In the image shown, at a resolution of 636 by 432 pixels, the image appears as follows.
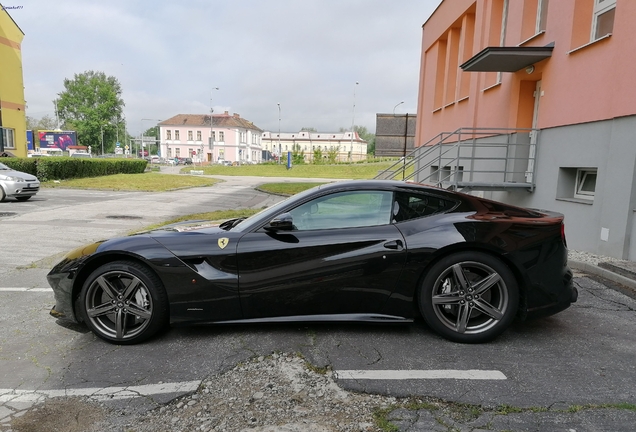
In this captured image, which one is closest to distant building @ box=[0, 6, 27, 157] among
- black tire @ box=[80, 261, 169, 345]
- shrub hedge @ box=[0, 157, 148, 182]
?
shrub hedge @ box=[0, 157, 148, 182]

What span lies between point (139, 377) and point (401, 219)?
232cm

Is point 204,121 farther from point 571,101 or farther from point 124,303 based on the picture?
→ point 124,303

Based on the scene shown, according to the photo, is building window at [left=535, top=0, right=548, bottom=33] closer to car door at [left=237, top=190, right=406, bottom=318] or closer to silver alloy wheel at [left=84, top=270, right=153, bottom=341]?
car door at [left=237, top=190, right=406, bottom=318]

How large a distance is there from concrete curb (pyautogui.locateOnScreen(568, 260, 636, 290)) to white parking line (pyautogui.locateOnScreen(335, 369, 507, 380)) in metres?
3.30

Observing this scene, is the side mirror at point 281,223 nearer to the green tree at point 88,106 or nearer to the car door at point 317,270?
the car door at point 317,270

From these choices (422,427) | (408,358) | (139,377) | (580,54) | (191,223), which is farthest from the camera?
(580,54)

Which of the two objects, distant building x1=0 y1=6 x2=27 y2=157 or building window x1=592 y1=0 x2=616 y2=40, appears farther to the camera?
distant building x1=0 y1=6 x2=27 y2=157

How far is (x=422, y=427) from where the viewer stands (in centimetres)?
240

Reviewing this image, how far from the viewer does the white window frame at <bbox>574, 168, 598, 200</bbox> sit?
7.56 m

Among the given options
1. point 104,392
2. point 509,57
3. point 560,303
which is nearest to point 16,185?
point 104,392

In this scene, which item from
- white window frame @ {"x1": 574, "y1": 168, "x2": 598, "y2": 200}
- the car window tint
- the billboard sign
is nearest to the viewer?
the car window tint

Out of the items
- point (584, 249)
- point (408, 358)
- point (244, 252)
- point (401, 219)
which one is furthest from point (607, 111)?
point (244, 252)

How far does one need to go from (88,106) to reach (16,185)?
8547 centimetres

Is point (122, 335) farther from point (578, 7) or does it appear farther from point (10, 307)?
point (578, 7)
